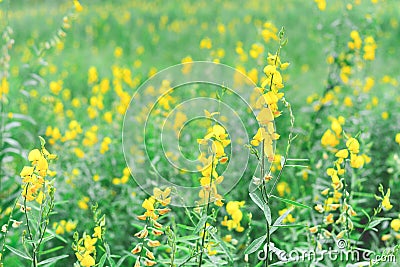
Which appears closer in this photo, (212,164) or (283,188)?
(212,164)

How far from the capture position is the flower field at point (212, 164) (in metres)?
1.83

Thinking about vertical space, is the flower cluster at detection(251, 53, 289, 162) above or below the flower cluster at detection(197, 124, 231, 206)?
above

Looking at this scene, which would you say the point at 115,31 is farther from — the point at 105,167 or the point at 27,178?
the point at 27,178

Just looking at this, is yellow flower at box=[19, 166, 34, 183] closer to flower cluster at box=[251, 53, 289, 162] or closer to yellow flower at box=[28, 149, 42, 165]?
yellow flower at box=[28, 149, 42, 165]

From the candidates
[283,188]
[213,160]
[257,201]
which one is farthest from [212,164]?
[283,188]

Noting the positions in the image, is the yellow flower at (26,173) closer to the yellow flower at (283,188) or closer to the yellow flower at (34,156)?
the yellow flower at (34,156)

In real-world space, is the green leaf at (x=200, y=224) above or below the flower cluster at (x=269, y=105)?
below

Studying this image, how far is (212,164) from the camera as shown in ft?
5.81

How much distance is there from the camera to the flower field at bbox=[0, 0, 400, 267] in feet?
6.00

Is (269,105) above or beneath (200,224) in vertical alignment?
above

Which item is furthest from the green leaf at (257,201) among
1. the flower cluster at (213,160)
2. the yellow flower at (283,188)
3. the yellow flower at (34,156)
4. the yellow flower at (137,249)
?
the yellow flower at (283,188)

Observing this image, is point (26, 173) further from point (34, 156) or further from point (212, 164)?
point (212, 164)

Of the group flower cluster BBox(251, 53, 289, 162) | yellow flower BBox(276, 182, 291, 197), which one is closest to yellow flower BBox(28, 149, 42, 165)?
flower cluster BBox(251, 53, 289, 162)

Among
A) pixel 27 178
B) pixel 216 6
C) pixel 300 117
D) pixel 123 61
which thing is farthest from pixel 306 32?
pixel 27 178
